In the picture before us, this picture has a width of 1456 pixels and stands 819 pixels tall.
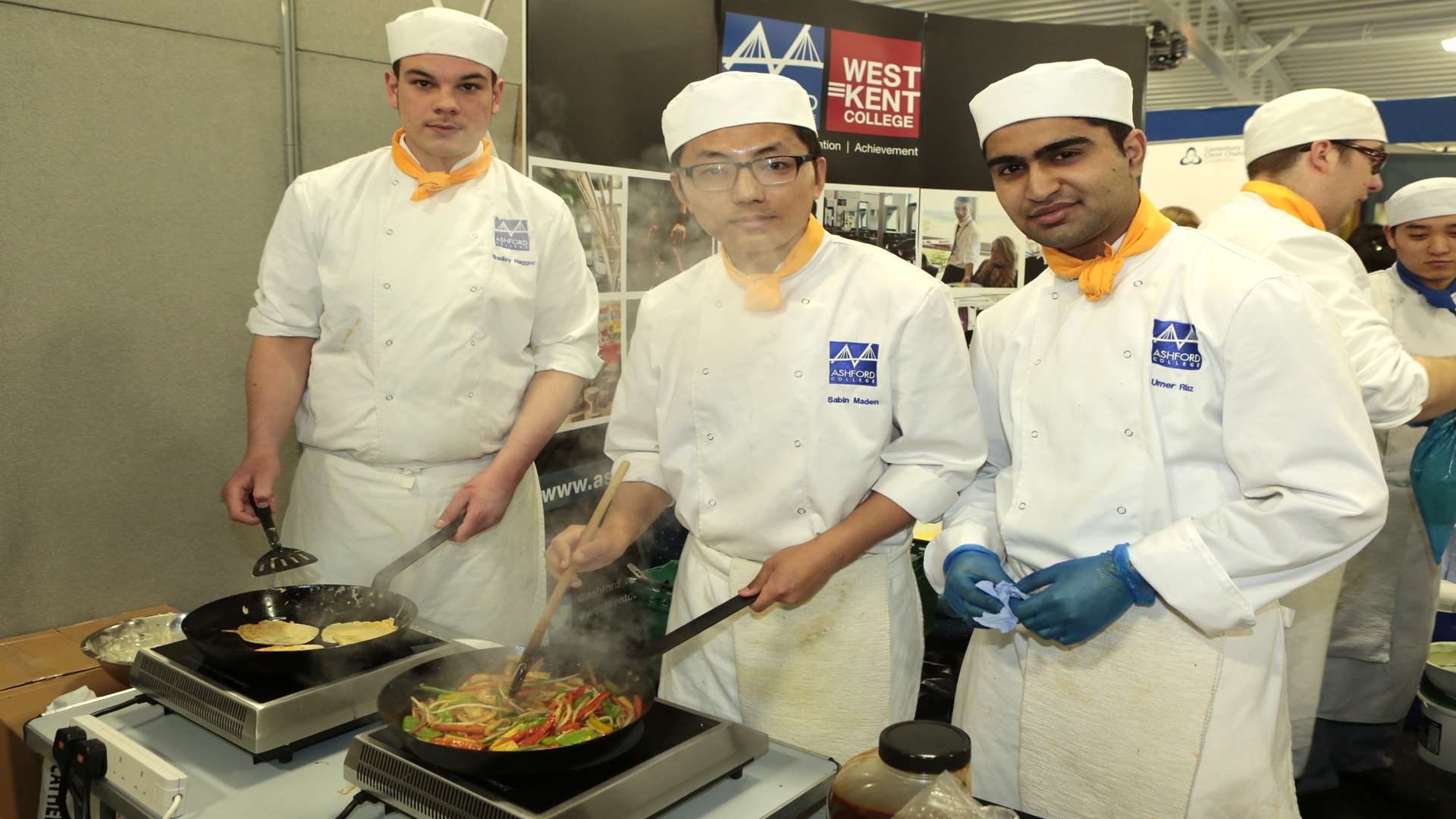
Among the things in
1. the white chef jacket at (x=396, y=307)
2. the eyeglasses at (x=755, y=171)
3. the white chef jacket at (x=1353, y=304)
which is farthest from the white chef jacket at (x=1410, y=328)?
the white chef jacket at (x=396, y=307)

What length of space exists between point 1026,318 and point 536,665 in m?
1.11

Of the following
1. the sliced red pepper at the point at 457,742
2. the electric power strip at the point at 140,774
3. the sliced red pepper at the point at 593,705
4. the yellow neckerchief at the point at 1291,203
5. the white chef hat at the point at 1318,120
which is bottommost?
the electric power strip at the point at 140,774

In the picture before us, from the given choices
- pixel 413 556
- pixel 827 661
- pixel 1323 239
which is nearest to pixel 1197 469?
pixel 827 661

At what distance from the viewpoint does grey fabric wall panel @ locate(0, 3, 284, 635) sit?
2.73 metres

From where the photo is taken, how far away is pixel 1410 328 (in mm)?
3662

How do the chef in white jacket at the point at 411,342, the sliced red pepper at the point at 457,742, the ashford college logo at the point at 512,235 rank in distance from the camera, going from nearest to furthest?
the sliced red pepper at the point at 457,742 < the chef in white jacket at the point at 411,342 < the ashford college logo at the point at 512,235

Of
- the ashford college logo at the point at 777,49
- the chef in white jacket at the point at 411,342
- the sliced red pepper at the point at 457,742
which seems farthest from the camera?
the ashford college logo at the point at 777,49

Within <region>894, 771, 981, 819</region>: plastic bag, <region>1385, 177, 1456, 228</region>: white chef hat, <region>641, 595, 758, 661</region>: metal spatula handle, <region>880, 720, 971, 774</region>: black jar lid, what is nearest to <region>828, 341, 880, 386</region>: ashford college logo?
<region>641, 595, 758, 661</region>: metal spatula handle

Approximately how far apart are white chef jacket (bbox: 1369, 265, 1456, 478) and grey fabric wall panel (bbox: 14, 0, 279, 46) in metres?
3.80

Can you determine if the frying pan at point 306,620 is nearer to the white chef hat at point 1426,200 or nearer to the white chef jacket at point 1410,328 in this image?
the white chef jacket at point 1410,328

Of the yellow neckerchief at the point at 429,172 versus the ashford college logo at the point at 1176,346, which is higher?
the yellow neckerchief at the point at 429,172

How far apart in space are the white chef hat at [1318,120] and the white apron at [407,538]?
2396mm

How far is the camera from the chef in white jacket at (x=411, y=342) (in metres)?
2.49

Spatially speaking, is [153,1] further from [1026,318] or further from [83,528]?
[1026,318]
